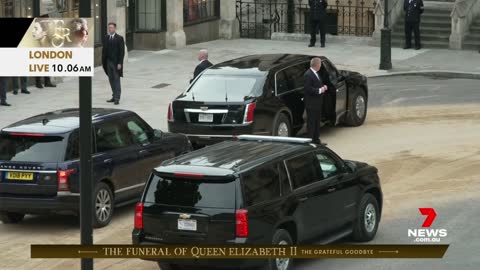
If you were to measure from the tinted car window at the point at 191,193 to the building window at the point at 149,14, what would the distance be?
73.7ft

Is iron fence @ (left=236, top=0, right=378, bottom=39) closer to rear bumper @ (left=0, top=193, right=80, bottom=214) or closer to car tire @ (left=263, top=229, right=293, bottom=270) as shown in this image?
rear bumper @ (left=0, top=193, right=80, bottom=214)

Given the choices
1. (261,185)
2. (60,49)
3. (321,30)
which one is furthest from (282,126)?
(321,30)

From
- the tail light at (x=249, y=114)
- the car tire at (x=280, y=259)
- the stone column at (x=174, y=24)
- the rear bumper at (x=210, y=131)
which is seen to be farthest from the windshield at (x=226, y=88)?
the stone column at (x=174, y=24)

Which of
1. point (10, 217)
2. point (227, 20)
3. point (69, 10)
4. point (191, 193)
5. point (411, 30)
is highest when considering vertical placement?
point (69, 10)

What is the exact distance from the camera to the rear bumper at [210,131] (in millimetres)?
21812

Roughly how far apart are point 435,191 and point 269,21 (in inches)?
905

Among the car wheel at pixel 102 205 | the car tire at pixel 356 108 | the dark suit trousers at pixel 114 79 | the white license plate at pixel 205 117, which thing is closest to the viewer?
the car wheel at pixel 102 205

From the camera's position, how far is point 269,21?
1636 inches

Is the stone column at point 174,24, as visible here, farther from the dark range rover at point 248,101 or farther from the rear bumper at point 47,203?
the rear bumper at point 47,203

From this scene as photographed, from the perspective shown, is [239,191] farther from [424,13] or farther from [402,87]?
[424,13]

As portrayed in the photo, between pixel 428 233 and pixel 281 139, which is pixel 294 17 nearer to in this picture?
pixel 428 233

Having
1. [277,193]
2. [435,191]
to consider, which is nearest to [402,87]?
[435,191]

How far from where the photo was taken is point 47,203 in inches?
680

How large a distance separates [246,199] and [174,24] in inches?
910
